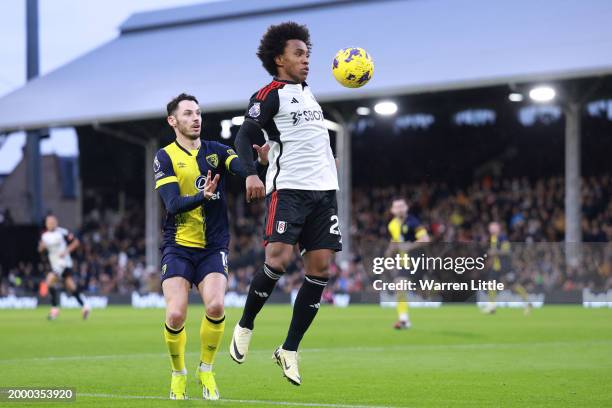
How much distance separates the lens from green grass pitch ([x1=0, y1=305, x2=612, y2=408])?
9.41 meters

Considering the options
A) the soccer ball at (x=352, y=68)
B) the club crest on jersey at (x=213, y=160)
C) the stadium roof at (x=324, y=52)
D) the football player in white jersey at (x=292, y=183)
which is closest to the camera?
the football player in white jersey at (x=292, y=183)

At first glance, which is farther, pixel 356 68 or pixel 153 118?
pixel 153 118

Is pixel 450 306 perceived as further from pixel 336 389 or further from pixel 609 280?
pixel 336 389

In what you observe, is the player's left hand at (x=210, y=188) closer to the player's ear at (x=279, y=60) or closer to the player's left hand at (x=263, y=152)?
the player's left hand at (x=263, y=152)

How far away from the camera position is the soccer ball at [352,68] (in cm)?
941

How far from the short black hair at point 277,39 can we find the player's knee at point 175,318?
213cm

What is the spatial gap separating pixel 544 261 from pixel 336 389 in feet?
70.1

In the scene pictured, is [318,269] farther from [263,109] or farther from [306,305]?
[263,109]

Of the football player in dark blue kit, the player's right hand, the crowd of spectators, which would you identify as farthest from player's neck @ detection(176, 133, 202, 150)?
the crowd of spectators

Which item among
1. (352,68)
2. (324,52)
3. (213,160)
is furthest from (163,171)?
(324,52)

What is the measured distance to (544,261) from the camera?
30.5 metres

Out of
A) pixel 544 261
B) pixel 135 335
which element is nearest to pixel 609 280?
pixel 544 261

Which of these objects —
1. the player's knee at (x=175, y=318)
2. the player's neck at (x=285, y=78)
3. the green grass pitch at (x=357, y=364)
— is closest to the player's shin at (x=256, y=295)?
the player's knee at (x=175, y=318)

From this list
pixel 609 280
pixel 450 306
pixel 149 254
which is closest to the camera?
pixel 609 280
